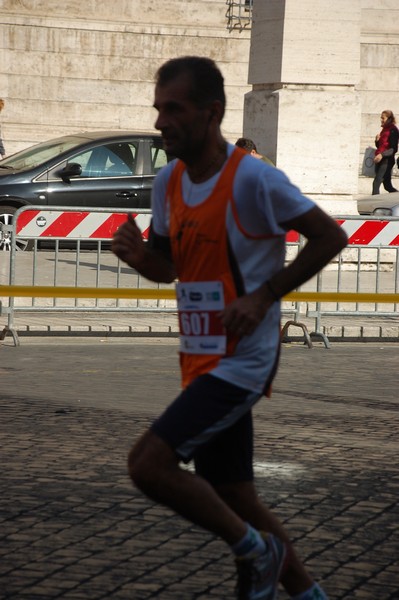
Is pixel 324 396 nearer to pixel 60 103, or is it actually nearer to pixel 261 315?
pixel 261 315

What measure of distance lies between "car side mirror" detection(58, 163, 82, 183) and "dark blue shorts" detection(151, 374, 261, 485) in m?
14.9

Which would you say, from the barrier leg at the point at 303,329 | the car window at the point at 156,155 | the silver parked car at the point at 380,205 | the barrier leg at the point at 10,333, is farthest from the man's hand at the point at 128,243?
the silver parked car at the point at 380,205

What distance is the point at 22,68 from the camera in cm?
3027

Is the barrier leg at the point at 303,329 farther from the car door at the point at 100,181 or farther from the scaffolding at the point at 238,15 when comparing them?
the scaffolding at the point at 238,15

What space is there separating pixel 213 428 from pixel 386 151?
79.7 ft

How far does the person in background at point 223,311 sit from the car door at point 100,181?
15.1 metres

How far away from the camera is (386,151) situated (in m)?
28.0

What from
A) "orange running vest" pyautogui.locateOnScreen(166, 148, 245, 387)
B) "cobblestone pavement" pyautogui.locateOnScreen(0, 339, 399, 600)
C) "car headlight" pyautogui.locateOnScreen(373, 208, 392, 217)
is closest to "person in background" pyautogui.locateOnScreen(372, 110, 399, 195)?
"car headlight" pyautogui.locateOnScreen(373, 208, 392, 217)

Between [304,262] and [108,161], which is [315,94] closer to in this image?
[108,161]

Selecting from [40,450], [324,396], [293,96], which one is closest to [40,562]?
[40,450]

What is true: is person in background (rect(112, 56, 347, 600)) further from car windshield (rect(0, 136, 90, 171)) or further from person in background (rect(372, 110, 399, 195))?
person in background (rect(372, 110, 399, 195))

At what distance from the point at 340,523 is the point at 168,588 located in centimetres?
125

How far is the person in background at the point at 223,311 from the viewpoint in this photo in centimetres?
416

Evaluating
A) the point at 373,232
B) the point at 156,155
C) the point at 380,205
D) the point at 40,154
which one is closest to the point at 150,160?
the point at 156,155
